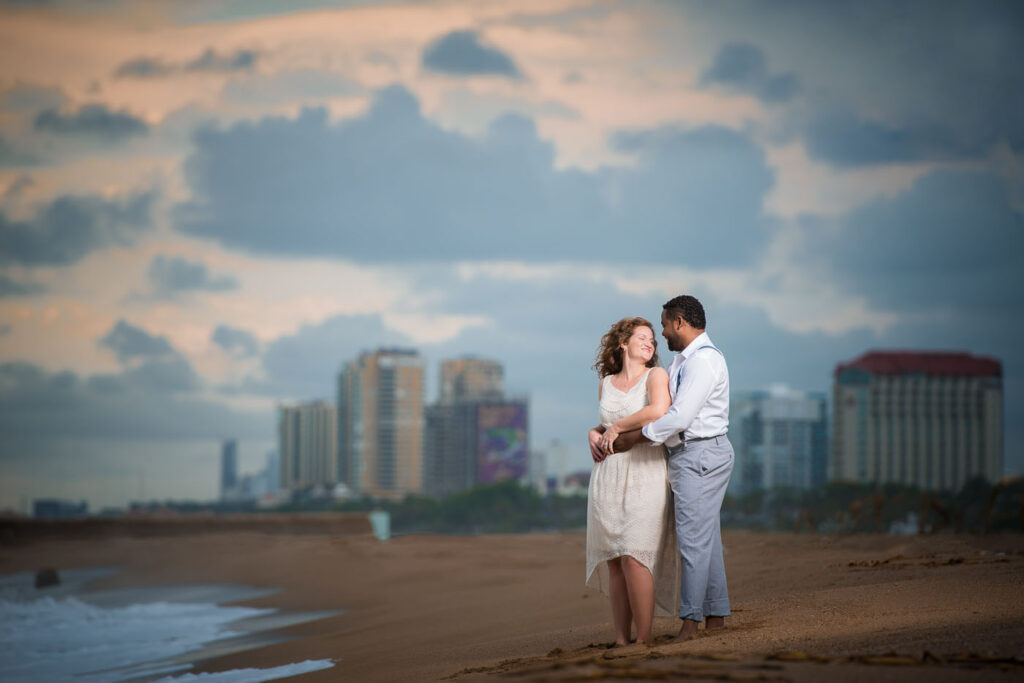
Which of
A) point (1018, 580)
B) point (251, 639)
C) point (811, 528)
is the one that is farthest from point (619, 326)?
point (811, 528)

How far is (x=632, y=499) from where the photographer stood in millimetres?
5465

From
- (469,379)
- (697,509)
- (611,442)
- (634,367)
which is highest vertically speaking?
(469,379)

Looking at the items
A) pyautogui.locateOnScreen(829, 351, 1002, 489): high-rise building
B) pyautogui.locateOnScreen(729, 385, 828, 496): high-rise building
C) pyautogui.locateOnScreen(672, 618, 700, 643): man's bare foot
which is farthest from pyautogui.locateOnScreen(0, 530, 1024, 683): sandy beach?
pyautogui.locateOnScreen(729, 385, 828, 496): high-rise building

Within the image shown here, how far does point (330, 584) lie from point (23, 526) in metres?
13.1

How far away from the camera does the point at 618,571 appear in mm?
5609

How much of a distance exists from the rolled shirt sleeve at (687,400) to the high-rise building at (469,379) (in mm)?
142255

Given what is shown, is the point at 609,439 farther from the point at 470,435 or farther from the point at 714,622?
the point at 470,435

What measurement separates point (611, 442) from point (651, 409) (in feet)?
0.85

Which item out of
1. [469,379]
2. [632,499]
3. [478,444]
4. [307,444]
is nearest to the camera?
[632,499]

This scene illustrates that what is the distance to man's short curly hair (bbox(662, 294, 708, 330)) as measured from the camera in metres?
5.54

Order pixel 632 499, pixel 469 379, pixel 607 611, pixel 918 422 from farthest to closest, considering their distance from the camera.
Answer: pixel 469 379 < pixel 918 422 < pixel 607 611 < pixel 632 499

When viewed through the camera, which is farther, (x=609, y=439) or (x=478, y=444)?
(x=478, y=444)

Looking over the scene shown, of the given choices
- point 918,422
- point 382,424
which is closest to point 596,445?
point 918,422

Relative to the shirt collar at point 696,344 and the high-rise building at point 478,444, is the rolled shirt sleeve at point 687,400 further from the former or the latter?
the high-rise building at point 478,444
